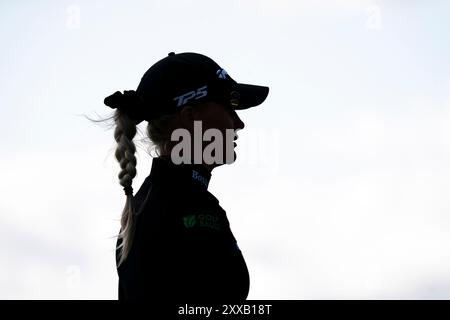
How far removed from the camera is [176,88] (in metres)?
4.54

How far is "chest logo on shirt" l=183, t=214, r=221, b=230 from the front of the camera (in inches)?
156

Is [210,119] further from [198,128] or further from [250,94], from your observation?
[250,94]

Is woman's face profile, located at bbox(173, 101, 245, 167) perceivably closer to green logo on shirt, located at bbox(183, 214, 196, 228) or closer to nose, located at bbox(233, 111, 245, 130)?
nose, located at bbox(233, 111, 245, 130)

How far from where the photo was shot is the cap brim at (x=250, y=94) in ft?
16.2

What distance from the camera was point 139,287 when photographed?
3.85 m

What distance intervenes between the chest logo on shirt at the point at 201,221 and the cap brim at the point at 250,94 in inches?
43.7

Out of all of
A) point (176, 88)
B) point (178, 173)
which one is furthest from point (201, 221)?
point (176, 88)

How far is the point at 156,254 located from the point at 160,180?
580 mm

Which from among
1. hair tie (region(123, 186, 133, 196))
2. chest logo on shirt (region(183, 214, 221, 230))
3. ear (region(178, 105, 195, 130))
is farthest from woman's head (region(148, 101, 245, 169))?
chest logo on shirt (region(183, 214, 221, 230))

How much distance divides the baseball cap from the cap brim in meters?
0.20

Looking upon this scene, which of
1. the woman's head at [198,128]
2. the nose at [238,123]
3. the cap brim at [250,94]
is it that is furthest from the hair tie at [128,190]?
the cap brim at [250,94]
